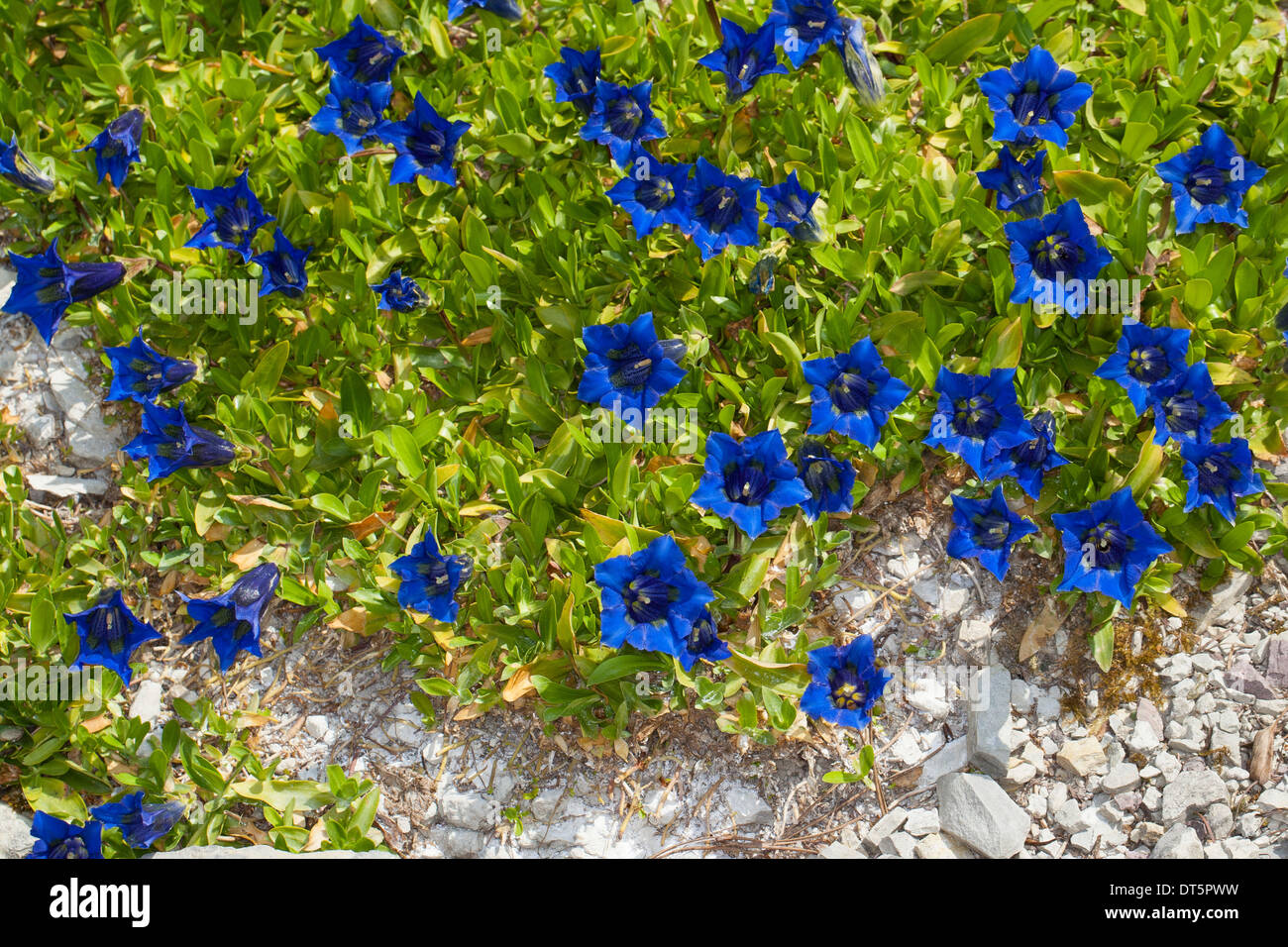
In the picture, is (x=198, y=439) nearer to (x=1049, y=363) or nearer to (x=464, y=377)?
(x=464, y=377)

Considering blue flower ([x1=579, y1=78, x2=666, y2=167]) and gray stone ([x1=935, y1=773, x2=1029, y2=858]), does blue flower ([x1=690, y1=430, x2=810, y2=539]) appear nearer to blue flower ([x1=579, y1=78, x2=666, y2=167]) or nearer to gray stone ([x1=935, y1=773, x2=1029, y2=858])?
gray stone ([x1=935, y1=773, x2=1029, y2=858])

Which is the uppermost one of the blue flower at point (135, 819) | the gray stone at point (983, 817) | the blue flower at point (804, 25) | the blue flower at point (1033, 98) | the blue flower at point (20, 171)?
the blue flower at point (804, 25)

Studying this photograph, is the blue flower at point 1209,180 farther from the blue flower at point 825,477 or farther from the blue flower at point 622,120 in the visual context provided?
the blue flower at point 622,120

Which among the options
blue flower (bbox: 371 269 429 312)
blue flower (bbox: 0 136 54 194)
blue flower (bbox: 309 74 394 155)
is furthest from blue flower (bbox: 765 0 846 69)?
blue flower (bbox: 0 136 54 194)

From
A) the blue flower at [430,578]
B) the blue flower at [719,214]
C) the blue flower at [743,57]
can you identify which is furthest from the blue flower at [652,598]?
the blue flower at [743,57]

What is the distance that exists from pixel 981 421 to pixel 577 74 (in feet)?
6.13

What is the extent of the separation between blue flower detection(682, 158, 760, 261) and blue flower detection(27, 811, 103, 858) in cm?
258

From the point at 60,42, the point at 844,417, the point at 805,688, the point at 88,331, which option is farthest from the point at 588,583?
the point at 60,42

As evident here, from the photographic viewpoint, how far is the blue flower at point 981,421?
2975mm

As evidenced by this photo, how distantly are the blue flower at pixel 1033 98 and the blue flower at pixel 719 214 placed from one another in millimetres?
841

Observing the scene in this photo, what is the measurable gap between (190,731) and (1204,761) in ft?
10.7

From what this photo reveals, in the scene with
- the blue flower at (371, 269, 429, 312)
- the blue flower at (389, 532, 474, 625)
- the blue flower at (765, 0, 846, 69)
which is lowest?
the blue flower at (389, 532, 474, 625)

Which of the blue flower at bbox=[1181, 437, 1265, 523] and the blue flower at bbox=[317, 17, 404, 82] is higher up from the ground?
the blue flower at bbox=[317, 17, 404, 82]

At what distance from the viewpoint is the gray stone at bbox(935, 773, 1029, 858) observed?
9.66 feet
